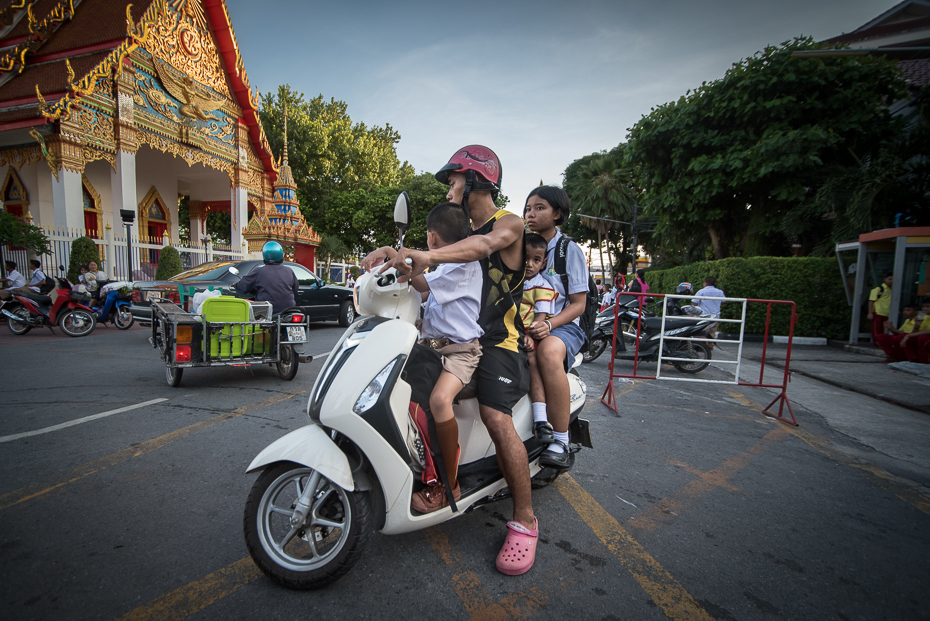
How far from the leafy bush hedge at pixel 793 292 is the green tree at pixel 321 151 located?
23.5 meters

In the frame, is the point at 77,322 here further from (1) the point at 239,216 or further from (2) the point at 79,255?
(1) the point at 239,216

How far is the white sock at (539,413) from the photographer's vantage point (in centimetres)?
243

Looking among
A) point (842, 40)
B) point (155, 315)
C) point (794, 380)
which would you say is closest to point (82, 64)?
point (155, 315)

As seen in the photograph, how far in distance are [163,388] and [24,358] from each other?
10.5 feet

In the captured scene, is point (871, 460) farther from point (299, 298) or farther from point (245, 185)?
point (245, 185)

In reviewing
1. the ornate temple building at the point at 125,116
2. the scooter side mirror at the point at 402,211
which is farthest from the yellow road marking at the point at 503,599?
the ornate temple building at the point at 125,116

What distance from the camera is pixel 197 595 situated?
182 centimetres

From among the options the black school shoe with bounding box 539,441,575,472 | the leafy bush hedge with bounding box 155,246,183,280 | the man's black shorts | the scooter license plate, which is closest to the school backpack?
the black school shoe with bounding box 539,441,575,472

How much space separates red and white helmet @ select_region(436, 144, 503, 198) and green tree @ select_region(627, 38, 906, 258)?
13385 mm

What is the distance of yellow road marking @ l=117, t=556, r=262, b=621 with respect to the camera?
1715 mm

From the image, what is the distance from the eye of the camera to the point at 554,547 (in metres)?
2.26

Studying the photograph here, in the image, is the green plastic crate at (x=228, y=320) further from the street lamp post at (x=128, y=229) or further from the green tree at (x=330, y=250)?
the green tree at (x=330, y=250)

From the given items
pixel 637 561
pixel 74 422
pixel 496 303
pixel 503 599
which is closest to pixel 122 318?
pixel 74 422

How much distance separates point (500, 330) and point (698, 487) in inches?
77.8
